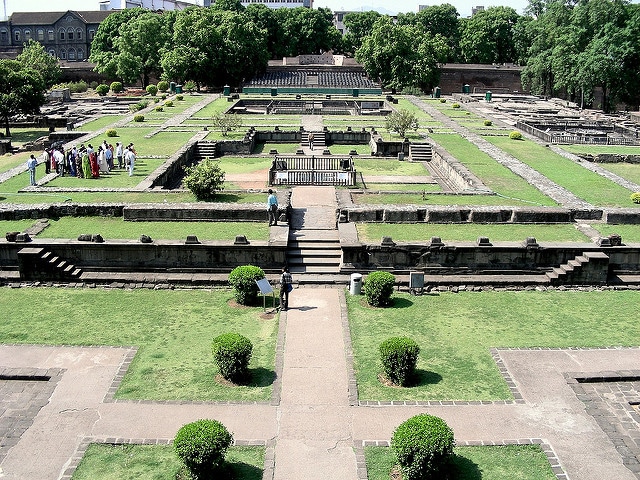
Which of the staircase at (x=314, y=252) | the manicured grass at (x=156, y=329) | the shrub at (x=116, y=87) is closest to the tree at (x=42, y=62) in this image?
the shrub at (x=116, y=87)

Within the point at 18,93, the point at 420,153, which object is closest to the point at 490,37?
the point at 420,153

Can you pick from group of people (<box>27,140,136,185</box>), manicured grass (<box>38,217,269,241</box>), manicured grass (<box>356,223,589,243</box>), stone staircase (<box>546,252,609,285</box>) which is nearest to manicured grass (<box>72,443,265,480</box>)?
manicured grass (<box>38,217,269,241</box>)

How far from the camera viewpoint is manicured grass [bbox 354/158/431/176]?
3067cm

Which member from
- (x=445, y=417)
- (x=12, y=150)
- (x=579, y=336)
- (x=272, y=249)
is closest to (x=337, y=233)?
(x=272, y=249)

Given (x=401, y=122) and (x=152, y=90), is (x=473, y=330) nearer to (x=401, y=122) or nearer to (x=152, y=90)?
(x=401, y=122)

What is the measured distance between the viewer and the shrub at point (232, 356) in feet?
40.8

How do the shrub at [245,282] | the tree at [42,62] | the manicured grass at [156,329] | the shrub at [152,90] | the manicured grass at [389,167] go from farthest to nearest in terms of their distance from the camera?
the tree at [42,62], the shrub at [152,90], the manicured grass at [389,167], the shrub at [245,282], the manicured grass at [156,329]

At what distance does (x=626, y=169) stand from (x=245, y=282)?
2198cm

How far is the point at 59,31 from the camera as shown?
296ft

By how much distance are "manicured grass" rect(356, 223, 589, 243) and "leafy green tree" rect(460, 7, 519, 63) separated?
62605 millimetres

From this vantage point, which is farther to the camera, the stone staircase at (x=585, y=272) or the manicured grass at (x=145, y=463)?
the stone staircase at (x=585, y=272)

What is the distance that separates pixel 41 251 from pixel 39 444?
838cm

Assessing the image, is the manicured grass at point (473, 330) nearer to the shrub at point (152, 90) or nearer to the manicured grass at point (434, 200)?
the manicured grass at point (434, 200)

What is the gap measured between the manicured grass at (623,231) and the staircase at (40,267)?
15448 millimetres
